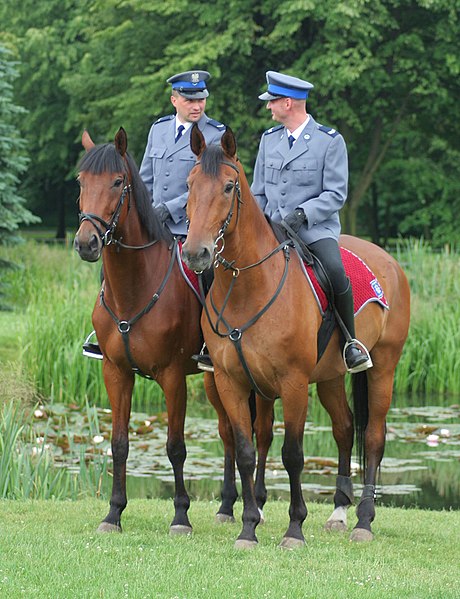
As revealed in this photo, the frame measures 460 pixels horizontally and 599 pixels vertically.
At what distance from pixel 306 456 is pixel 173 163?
18.2 ft

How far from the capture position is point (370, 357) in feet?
28.6

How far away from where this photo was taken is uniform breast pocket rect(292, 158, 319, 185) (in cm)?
805

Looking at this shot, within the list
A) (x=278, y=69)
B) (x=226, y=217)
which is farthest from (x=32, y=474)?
(x=278, y=69)

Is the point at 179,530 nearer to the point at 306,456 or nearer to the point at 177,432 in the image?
the point at 177,432

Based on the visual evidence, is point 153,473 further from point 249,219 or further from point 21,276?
point 21,276

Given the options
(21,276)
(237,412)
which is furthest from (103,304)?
(21,276)

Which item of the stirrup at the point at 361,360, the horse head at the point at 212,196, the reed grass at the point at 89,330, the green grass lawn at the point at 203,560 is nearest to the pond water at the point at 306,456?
the reed grass at the point at 89,330

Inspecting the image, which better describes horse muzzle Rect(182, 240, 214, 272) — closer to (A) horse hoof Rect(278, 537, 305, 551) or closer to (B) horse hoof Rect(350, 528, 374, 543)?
(A) horse hoof Rect(278, 537, 305, 551)

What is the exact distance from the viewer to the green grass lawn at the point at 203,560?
6.28 m

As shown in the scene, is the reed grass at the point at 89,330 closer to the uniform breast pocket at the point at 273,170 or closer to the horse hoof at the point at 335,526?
the horse hoof at the point at 335,526

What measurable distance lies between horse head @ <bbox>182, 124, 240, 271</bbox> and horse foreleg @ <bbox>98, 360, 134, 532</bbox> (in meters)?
1.45

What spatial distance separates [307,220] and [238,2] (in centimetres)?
2168

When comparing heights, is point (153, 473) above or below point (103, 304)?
below

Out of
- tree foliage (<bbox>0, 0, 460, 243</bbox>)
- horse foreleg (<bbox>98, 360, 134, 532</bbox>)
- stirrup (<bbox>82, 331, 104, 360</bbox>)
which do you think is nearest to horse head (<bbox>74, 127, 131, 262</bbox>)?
horse foreleg (<bbox>98, 360, 134, 532</bbox>)
